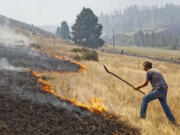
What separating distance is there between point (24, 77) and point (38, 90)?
2.41m

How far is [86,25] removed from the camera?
4662cm

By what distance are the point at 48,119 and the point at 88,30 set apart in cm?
4154

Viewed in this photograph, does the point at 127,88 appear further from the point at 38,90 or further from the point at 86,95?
the point at 38,90

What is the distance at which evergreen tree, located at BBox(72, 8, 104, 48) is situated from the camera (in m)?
45.9

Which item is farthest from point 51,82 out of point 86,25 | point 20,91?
point 86,25

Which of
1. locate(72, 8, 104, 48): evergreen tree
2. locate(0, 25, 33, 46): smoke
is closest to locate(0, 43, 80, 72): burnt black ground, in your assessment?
locate(0, 25, 33, 46): smoke

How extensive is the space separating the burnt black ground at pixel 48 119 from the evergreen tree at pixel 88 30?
3875 cm

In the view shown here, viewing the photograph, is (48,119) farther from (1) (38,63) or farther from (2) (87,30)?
(2) (87,30)

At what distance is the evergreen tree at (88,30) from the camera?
4591cm

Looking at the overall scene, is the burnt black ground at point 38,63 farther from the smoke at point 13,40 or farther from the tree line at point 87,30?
the tree line at point 87,30

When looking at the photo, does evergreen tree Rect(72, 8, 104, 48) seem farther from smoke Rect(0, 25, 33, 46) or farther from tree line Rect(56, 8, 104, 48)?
smoke Rect(0, 25, 33, 46)

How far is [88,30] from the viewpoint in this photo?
46.3m

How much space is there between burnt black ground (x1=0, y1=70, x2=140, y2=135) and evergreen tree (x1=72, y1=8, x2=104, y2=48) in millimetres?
38747

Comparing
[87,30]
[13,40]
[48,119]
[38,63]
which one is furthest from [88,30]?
[48,119]
